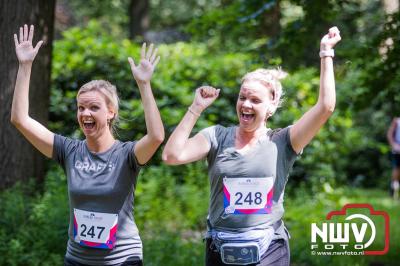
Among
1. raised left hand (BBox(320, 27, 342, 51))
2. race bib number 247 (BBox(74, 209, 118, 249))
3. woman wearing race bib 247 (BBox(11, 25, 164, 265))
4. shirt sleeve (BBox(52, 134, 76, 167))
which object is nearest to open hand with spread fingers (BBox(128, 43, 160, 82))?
woman wearing race bib 247 (BBox(11, 25, 164, 265))

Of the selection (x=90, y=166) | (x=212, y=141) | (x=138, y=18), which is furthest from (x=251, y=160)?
(x=138, y=18)

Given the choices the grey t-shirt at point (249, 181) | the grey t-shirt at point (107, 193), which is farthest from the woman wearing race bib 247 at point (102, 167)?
the grey t-shirt at point (249, 181)

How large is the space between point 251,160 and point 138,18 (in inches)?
648

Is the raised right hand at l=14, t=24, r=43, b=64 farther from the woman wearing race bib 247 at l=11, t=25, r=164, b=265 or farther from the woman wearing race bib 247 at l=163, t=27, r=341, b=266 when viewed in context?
the woman wearing race bib 247 at l=163, t=27, r=341, b=266

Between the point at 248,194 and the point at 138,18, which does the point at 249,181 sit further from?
the point at 138,18

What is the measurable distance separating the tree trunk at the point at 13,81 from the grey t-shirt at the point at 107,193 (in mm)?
2965

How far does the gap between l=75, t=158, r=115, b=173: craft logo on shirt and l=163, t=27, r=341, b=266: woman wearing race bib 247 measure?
34 cm

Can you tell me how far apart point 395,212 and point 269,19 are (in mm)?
3807

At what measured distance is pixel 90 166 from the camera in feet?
11.6

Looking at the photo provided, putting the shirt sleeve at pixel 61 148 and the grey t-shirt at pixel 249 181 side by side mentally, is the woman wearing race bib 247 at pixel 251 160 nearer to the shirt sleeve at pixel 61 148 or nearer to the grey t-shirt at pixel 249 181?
the grey t-shirt at pixel 249 181

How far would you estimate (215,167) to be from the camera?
354 centimetres

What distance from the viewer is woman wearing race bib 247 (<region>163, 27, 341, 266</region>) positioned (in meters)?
3.41

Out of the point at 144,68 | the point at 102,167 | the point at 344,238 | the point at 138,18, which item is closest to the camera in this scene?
the point at 144,68

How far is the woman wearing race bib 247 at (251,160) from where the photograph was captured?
11.2ft
